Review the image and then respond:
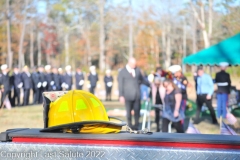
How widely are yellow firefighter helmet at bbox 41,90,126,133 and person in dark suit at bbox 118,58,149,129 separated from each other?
6875 mm

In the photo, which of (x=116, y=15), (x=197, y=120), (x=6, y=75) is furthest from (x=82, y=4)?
(x=197, y=120)

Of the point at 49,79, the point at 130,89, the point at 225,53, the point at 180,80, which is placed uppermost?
the point at 225,53

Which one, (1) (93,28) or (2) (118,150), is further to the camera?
(1) (93,28)

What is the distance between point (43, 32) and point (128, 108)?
7471 centimetres

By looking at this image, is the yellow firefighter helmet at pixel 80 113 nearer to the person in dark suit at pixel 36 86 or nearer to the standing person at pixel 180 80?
the standing person at pixel 180 80

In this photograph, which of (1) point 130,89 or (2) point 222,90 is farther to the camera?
(2) point 222,90

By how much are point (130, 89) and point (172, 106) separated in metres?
1.94

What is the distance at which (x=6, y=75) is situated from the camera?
1978 cm

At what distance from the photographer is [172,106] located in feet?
32.2

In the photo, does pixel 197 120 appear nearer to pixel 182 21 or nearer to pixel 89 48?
pixel 182 21

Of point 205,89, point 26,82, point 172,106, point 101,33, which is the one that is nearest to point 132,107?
point 172,106

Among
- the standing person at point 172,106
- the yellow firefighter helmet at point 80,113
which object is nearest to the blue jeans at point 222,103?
Result: the standing person at point 172,106

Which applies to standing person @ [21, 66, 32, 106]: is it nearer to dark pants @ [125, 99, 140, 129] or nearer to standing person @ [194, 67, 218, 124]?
standing person @ [194, 67, 218, 124]

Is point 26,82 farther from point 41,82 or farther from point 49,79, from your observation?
point 49,79
